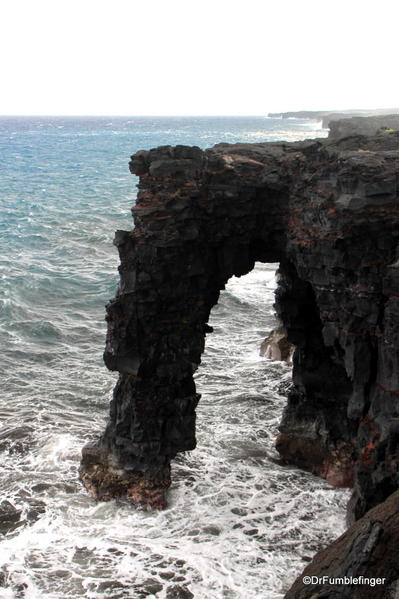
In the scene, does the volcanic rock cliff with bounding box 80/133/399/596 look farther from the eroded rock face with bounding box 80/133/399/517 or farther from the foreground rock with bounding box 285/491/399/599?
the foreground rock with bounding box 285/491/399/599

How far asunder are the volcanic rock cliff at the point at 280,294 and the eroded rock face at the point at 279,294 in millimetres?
37

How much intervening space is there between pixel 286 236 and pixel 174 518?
866 centimetres

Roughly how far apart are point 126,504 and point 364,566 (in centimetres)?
1065

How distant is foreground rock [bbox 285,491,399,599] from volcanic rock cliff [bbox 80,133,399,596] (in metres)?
3.27

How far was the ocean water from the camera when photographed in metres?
15.5

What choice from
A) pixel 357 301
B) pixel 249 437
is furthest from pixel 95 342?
pixel 357 301

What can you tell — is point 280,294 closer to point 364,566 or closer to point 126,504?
point 126,504

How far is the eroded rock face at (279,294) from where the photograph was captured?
1496 cm

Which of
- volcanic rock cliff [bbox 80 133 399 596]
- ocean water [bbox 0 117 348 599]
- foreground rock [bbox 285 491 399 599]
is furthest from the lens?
ocean water [bbox 0 117 348 599]

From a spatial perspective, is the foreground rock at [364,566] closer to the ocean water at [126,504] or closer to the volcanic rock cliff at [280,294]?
the volcanic rock cliff at [280,294]

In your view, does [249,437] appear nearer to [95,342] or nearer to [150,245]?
[150,245]

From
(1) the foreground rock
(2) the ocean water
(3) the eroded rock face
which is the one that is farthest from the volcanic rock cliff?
(1) the foreground rock

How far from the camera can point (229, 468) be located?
20.4m

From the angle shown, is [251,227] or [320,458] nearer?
[251,227]
